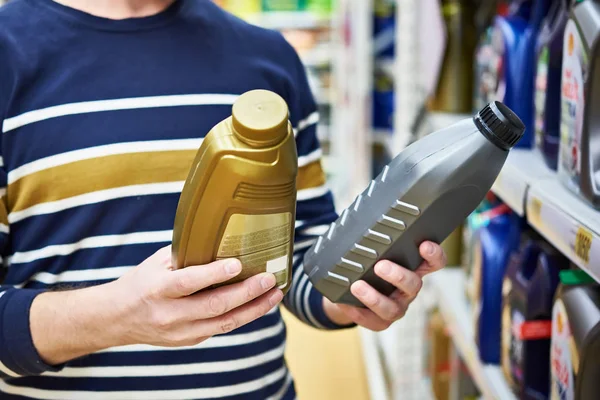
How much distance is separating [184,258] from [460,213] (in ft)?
1.23

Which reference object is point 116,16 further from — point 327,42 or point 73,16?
point 327,42

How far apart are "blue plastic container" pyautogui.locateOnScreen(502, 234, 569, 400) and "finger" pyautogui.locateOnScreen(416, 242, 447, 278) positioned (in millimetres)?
350

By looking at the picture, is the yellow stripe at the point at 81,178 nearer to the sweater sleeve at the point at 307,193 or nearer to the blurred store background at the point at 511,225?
the sweater sleeve at the point at 307,193

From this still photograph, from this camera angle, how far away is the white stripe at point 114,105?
108cm

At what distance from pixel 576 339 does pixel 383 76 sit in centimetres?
312

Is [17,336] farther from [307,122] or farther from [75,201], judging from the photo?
[307,122]

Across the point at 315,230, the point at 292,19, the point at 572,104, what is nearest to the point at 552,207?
the point at 572,104

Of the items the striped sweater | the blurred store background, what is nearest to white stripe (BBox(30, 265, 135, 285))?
the striped sweater

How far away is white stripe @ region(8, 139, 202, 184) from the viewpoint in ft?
3.55

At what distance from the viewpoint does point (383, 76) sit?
4027 millimetres

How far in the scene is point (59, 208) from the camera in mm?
1100

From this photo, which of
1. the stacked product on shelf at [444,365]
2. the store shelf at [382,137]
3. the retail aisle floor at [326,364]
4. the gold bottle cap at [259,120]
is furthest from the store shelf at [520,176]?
the store shelf at [382,137]

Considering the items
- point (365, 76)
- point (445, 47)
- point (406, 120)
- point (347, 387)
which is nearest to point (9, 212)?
point (445, 47)

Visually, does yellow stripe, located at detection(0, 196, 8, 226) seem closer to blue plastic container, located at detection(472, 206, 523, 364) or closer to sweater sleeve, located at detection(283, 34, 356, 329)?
sweater sleeve, located at detection(283, 34, 356, 329)
